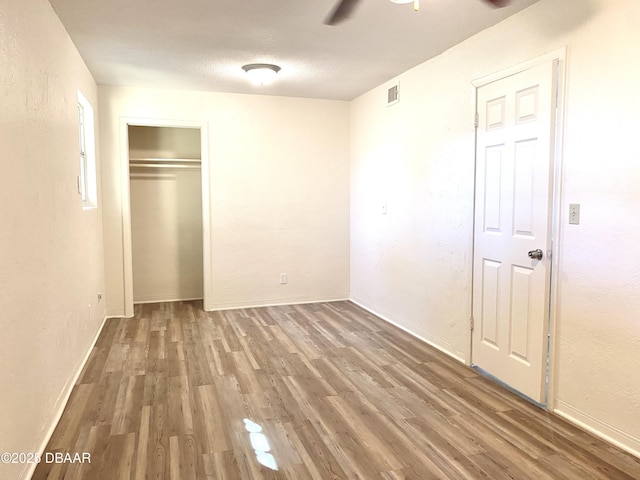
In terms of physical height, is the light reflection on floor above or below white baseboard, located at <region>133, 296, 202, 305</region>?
below

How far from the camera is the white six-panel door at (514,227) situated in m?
2.75

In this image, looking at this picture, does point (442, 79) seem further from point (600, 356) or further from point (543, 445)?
point (543, 445)

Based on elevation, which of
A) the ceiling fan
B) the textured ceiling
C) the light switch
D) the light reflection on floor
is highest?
the textured ceiling

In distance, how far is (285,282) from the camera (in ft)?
18.4

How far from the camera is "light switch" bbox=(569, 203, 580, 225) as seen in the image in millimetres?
2541

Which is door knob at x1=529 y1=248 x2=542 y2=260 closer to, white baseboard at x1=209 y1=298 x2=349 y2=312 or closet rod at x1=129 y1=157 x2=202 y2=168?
white baseboard at x1=209 y1=298 x2=349 y2=312

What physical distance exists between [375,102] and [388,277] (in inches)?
75.4

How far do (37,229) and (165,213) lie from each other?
3.44 m

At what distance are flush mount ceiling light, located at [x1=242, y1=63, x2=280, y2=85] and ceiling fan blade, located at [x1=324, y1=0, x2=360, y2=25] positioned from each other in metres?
1.24

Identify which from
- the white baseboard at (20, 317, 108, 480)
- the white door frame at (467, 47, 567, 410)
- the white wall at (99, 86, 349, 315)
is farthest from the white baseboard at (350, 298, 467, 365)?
the white baseboard at (20, 317, 108, 480)

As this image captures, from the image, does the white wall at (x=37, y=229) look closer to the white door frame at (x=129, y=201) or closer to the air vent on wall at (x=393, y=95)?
the white door frame at (x=129, y=201)

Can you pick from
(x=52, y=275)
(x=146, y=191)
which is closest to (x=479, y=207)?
(x=52, y=275)

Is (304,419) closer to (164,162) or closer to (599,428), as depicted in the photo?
(599,428)

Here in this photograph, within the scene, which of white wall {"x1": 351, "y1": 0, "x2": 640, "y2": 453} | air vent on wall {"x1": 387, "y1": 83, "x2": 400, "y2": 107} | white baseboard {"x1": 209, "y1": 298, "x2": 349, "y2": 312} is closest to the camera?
white wall {"x1": 351, "y1": 0, "x2": 640, "y2": 453}
